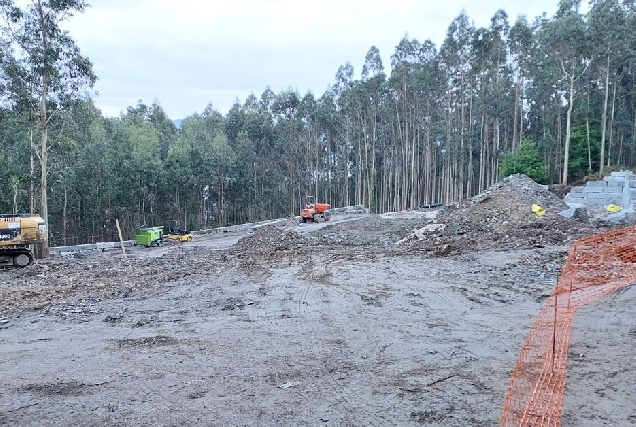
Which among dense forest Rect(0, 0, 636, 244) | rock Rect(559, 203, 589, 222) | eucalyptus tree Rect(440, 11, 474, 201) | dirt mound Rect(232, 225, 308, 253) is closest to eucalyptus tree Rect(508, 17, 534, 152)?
dense forest Rect(0, 0, 636, 244)

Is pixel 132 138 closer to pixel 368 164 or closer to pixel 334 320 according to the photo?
pixel 368 164

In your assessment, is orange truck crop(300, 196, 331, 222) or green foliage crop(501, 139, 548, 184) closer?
orange truck crop(300, 196, 331, 222)

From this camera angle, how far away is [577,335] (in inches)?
278

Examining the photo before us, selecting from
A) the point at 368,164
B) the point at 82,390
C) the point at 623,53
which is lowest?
the point at 82,390

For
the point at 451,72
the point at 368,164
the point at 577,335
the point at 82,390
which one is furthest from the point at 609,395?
the point at 368,164

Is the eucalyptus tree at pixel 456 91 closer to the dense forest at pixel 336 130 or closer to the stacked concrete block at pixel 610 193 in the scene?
the dense forest at pixel 336 130

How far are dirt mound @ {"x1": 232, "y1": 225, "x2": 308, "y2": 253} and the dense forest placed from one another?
29.4ft

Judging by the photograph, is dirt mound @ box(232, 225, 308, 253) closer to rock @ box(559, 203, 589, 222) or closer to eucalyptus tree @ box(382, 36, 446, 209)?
rock @ box(559, 203, 589, 222)

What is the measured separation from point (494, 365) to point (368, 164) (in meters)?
48.3

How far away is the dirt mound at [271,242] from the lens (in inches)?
747

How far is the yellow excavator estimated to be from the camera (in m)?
15.8

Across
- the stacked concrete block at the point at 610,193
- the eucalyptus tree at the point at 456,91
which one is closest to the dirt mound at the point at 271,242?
the stacked concrete block at the point at 610,193

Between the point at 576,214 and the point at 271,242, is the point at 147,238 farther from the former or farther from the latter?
the point at 576,214

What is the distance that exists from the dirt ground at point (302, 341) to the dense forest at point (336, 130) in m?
10.5
